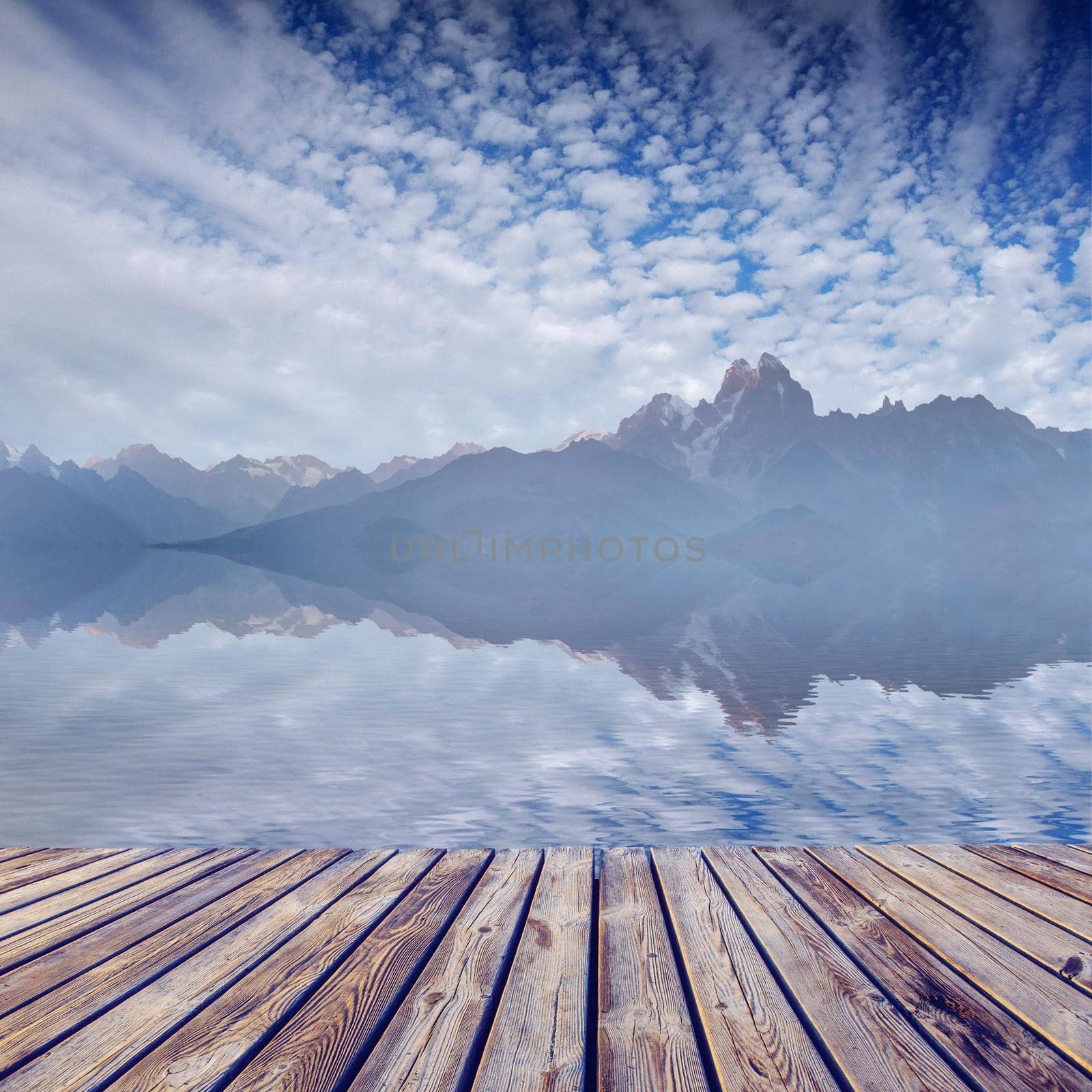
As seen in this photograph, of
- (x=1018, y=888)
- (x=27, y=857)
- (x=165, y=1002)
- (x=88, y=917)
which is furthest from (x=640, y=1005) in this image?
(x=27, y=857)

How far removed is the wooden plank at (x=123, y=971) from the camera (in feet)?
12.3

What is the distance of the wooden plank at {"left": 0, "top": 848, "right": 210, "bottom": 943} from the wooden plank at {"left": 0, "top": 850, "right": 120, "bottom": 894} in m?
0.29

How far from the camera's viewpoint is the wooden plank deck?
11.3 feet

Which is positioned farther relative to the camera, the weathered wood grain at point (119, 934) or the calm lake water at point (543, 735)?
the calm lake water at point (543, 735)

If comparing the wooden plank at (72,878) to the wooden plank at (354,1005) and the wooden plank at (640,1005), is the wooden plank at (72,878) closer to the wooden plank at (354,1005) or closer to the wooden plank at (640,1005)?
the wooden plank at (354,1005)

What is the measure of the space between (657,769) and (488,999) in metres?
13.0

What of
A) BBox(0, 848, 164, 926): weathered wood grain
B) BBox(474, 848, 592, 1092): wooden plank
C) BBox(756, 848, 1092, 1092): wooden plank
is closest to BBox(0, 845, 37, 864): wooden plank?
BBox(0, 848, 164, 926): weathered wood grain

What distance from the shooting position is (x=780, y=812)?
44.9 ft

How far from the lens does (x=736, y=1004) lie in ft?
13.1

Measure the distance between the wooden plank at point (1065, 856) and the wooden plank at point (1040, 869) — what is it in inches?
2.0

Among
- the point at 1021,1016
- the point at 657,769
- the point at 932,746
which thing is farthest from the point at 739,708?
the point at 1021,1016

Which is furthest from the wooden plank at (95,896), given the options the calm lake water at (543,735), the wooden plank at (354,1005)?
the calm lake water at (543,735)

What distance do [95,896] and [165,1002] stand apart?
2.17 metres

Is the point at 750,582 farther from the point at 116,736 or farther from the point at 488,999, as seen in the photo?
the point at 488,999
